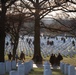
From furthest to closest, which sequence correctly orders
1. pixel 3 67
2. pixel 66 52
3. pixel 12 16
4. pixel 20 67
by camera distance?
pixel 66 52, pixel 12 16, pixel 3 67, pixel 20 67

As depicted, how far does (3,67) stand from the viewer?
51.1 feet

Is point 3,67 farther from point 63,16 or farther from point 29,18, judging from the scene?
point 63,16

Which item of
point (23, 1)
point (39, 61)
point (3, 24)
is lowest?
point (39, 61)

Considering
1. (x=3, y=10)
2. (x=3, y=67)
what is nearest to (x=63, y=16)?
(x=3, y=10)

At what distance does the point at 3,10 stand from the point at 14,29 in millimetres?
7155

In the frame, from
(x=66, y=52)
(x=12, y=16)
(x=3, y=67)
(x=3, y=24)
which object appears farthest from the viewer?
(x=66, y=52)

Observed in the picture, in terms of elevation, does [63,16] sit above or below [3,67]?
above

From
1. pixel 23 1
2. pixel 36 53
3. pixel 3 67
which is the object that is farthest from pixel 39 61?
pixel 3 67

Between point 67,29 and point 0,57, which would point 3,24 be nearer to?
point 0,57

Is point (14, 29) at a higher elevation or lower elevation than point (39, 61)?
higher

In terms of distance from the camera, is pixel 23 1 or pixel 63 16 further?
pixel 63 16

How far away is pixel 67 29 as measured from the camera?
32.8 metres

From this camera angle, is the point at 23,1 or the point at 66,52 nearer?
the point at 23,1

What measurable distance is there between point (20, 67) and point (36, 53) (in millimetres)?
17497
